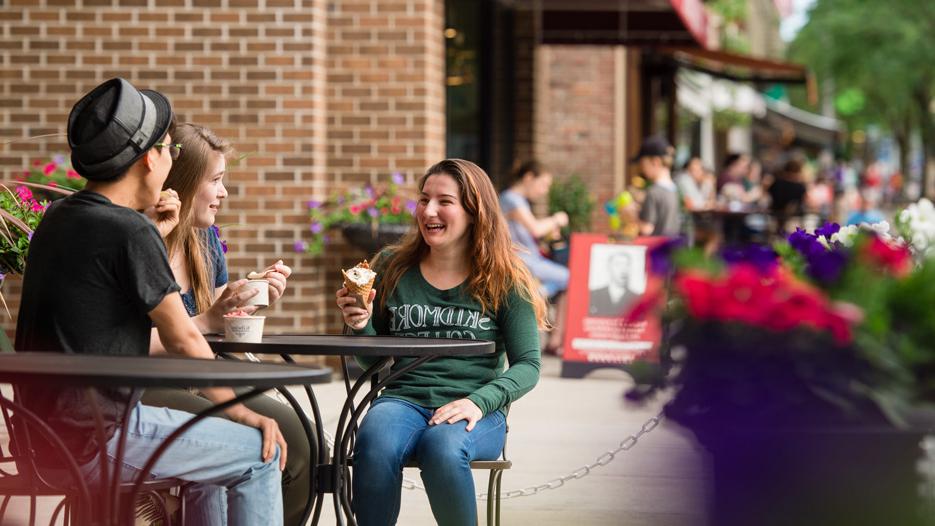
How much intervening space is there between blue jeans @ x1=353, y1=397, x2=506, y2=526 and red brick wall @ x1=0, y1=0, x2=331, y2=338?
15.9ft

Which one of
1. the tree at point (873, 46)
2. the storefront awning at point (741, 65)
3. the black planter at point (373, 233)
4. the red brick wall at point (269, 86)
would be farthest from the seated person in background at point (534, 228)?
the tree at point (873, 46)

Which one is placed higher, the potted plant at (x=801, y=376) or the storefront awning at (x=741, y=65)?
the storefront awning at (x=741, y=65)

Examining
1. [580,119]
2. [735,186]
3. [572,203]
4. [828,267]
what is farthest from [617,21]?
[828,267]

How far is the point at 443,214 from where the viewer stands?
4668 millimetres

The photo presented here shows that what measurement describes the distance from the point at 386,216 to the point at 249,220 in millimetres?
909

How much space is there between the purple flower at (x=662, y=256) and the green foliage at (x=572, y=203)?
11.6 meters

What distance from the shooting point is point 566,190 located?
1444 centimetres

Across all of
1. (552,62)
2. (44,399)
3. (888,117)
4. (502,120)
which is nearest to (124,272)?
(44,399)

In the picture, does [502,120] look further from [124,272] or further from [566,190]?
[124,272]

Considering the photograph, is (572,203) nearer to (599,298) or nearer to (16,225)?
(599,298)

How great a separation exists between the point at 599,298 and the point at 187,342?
6.50 metres

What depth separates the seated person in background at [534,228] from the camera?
10.7m

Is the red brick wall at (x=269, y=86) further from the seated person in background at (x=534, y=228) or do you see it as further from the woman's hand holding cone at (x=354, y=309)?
the woman's hand holding cone at (x=354, y=309)

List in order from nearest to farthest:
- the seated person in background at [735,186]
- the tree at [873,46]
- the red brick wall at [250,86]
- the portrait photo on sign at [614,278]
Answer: the red brick wall at [250,86], the portrait photo on sign at [614,278], the seated person in background at [735,186], the tree at [873,46]
